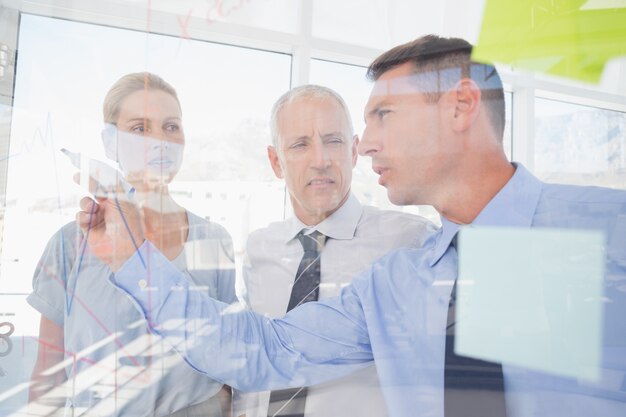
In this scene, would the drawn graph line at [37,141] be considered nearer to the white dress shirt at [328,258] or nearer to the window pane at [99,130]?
the window pane at [99,130]

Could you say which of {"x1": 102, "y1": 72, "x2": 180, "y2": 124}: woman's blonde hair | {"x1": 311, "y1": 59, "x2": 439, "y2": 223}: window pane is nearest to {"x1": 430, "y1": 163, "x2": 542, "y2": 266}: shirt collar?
{"x1": 311, "y1": 59, "x2": 439, "y2": 223}: window pane

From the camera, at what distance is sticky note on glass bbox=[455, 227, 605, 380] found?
642mm

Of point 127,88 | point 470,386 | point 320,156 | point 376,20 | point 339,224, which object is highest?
point 376,20

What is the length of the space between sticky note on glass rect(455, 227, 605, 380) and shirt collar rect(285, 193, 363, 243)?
19 cm

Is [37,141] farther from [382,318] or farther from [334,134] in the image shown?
[382,318]

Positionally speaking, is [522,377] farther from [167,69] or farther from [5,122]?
[5,122]

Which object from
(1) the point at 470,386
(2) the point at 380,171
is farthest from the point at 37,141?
(1) the point at 470,386

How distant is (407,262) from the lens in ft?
2.31

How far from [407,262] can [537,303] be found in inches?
7.6

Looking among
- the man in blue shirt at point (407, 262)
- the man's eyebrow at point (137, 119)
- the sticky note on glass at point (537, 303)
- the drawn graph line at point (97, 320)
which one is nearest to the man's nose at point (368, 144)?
the man in blue shirt at point (407, 262)

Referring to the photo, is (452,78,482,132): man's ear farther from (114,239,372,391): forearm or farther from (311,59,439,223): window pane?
(114,239,372,391): forearm

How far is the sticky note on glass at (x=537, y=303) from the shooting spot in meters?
0.64

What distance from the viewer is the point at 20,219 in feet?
2.43

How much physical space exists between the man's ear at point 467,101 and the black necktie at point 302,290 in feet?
0.91
